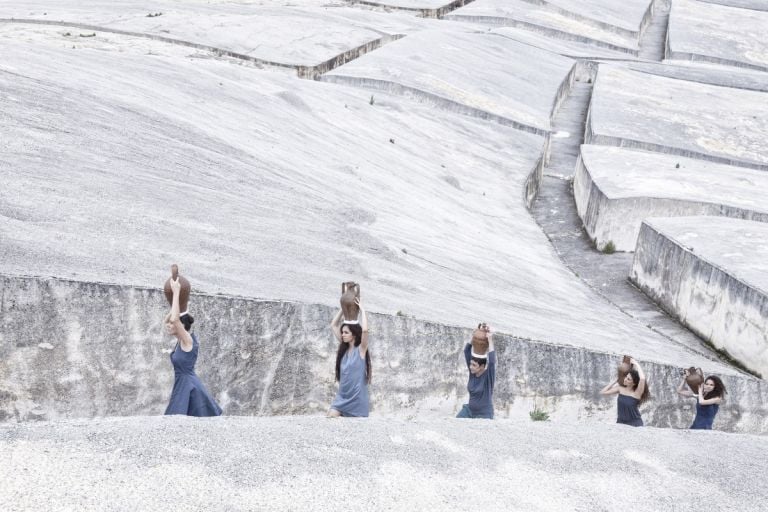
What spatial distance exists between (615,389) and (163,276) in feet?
11.6

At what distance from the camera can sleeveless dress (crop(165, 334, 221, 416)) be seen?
570 centimetres

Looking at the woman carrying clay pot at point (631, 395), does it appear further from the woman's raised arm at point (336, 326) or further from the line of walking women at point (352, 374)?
the woman's raised arm at point (336, 326)

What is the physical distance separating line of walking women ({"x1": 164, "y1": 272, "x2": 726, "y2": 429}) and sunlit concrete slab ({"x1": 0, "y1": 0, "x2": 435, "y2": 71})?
1709 cm

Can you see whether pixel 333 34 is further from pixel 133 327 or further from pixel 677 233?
pixel 133 327

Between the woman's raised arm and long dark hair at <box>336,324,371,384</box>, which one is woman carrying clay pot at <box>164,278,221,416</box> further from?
the woman's raised arm

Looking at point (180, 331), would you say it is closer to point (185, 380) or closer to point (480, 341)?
point (185, 380)

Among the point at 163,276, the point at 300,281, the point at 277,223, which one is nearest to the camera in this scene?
the point at 163,276

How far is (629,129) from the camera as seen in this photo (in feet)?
69.8

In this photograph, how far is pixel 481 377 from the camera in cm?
645

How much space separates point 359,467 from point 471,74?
20471 mm

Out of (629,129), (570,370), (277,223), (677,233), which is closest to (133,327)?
(277,223)

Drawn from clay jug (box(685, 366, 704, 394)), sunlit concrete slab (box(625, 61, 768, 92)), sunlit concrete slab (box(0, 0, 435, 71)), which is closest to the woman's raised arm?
clay jug (box(685, 366, 704, 394))

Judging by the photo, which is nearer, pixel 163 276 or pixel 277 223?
pixel 163 276

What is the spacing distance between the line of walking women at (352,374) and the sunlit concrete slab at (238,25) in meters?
17.1
